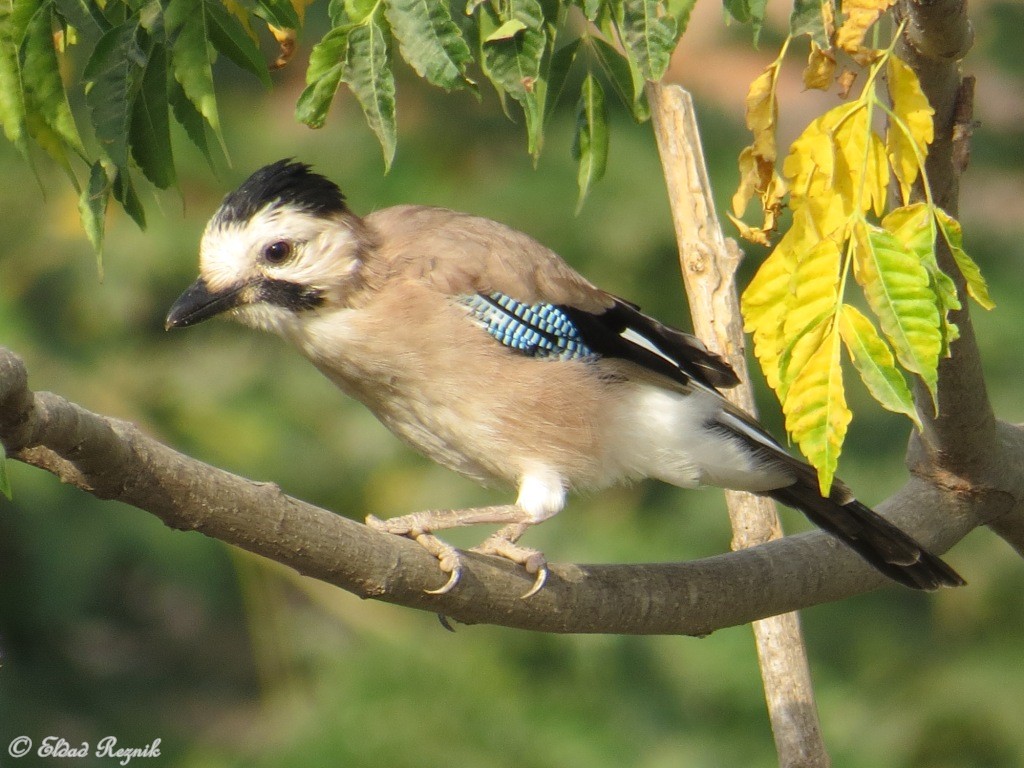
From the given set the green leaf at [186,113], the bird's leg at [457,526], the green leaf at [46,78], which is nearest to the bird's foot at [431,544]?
the bird's leg at [457,526]

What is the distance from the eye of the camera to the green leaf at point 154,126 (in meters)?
2.36

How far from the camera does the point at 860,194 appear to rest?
2020 mm

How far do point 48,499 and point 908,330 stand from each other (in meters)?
4.91

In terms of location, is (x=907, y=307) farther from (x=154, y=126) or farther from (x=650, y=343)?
(x=650, y=343)

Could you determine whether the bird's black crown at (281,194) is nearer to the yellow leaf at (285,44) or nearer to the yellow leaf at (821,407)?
the yellow leaf at (285,44)

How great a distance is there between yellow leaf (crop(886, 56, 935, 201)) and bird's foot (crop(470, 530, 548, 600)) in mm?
1078

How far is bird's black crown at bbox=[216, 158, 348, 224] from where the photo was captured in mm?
3443

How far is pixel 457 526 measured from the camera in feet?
10.4

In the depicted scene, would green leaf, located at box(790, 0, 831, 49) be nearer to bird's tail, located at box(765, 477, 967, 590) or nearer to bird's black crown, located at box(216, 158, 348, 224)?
bird's tail, located at box(765, 477, 967, 590)

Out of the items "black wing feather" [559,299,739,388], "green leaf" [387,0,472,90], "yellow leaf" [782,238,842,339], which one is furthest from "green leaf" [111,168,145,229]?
"black wing feather" [559,299,739,388]

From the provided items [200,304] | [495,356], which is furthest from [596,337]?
[200,304]

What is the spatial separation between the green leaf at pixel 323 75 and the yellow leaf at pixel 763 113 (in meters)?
0.63

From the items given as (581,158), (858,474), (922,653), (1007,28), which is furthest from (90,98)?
(1007,28)

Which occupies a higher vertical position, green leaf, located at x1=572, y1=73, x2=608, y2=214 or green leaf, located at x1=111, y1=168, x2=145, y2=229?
green leaf, located at x1=572, y1=73, x2=608, y2=214
